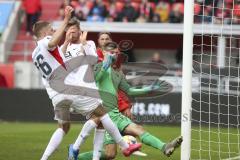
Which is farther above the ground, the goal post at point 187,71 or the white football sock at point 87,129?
the goal post at point 187,71

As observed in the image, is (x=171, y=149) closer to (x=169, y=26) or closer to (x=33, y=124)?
(x=33, y=124)

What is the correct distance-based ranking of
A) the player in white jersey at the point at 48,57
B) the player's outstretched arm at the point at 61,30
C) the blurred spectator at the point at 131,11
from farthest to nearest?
the blurred spectator at the point at 131,11
the player in white jersey at the point at 48,57
the player's outstretched arm at the point at 61,30

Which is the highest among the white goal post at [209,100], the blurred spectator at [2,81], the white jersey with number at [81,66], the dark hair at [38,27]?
the dark hair at [38,27]

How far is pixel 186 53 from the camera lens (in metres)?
10.5

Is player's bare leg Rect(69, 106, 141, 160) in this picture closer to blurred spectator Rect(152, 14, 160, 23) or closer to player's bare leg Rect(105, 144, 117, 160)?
player's bare leg Rect(105, 144, 117, 160)

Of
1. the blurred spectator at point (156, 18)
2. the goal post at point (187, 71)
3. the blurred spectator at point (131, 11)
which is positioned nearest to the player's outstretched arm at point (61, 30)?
the goal post at point (187, 71)

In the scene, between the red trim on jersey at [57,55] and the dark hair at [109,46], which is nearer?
the red trim on jersey at [57,55]

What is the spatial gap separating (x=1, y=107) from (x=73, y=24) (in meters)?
11.3

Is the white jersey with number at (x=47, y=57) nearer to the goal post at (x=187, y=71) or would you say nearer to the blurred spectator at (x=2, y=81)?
the goal post at (x=187, y=71)

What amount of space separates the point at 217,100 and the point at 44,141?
610 cm

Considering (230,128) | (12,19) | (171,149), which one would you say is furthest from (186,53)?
(12,19)

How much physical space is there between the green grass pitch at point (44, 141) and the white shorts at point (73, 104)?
172 centimetres

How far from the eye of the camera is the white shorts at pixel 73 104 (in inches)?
411

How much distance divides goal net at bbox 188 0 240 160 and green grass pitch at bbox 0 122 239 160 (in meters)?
0.03
